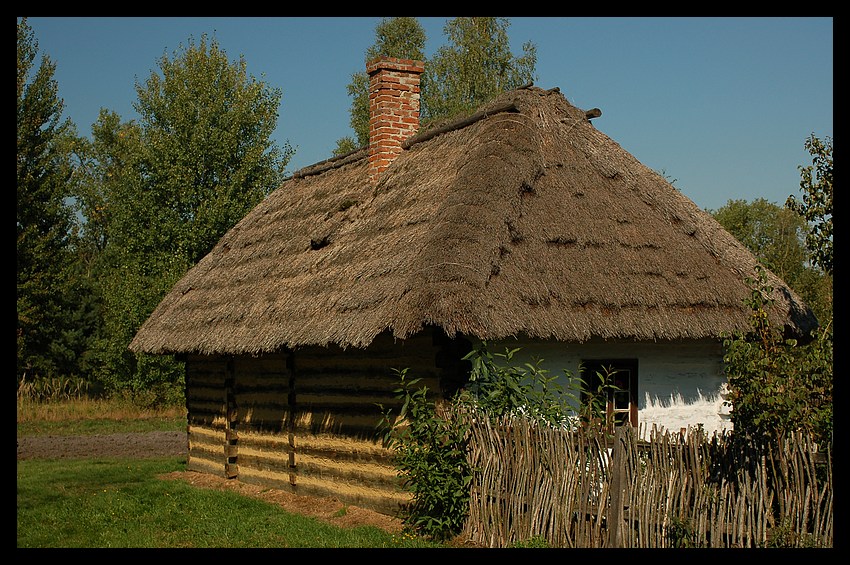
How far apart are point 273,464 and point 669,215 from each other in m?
6.84

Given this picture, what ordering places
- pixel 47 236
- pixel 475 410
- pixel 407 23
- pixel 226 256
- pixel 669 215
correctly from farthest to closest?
pixel 407 23 → pixel 47 236 → pixel 226 256 → pixel 669 215 → pixel 475 410

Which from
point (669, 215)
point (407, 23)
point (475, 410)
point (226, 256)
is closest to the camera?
point (475, 410)

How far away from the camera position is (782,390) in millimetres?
7602

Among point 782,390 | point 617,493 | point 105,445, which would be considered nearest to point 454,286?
point 617,493

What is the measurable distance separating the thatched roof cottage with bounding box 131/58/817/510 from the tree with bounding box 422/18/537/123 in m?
19.4

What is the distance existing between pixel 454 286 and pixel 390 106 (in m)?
5.90

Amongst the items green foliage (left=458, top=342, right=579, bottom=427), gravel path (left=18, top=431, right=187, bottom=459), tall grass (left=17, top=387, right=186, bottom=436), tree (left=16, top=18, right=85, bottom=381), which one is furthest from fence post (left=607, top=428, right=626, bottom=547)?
tree (left=16, top=18, right=85, bottom=381)

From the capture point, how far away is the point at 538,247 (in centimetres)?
1127

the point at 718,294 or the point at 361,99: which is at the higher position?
the point at 361,99

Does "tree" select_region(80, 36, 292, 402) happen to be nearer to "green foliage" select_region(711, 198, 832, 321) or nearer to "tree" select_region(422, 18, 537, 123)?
"tree" select_region(422, 18, 537, 123)

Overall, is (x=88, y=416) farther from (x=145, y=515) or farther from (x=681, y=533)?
(x=681, y=533)

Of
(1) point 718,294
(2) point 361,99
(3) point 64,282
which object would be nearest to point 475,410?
(1) point 718,294

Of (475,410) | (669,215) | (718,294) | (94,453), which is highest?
(669,215)
